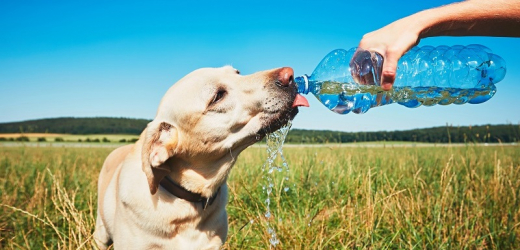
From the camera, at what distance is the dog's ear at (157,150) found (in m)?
2.69

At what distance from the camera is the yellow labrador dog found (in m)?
2.84

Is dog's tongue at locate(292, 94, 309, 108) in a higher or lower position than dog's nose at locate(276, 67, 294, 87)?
lower

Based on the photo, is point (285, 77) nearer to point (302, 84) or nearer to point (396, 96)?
point (302, 84)

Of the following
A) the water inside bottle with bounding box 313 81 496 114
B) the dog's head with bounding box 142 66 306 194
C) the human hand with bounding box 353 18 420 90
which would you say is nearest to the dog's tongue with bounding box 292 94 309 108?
the dog's head with bounding box 142 66 306 194

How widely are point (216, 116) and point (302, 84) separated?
0.78 meters

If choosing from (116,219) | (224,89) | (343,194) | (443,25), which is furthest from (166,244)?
(343,194)

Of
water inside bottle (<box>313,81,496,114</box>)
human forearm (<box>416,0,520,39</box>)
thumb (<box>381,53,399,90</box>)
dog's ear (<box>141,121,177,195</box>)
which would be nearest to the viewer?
thumb (<box>381,53,399,90</box>)

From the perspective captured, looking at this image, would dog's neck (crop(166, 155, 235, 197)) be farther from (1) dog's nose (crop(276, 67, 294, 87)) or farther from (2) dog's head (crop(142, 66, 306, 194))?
(1) dog's nose (crop(276, 67, 294, 87))

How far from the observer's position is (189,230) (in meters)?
2.89

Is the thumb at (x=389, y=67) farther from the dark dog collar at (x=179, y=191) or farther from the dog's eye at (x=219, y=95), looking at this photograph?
the dark dog collar at (x=179, y=191)

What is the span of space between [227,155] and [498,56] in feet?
7.65

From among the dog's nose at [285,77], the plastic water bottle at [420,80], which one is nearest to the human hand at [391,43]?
the dog's nose at [285,77]

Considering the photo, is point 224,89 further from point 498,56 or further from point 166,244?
point 498,56

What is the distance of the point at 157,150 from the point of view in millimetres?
2768
